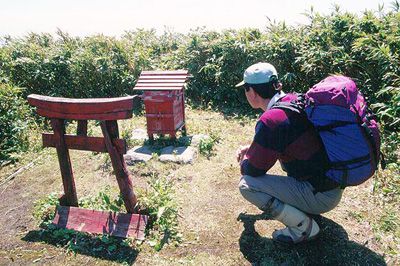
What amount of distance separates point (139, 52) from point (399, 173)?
7.01 m

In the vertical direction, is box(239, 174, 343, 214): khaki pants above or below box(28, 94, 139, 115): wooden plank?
below

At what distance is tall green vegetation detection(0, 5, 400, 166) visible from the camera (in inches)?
282

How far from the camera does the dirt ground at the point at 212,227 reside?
3764 millimetres

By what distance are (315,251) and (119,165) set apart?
2366mm

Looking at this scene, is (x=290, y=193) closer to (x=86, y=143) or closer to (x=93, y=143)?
(x=93, y=143)

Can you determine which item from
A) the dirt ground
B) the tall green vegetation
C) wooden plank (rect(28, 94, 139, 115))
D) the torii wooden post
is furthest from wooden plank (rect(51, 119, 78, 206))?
the tall green vegetation

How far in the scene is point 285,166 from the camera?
3.76m

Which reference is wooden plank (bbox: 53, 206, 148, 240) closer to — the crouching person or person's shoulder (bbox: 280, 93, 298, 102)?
the crouching person

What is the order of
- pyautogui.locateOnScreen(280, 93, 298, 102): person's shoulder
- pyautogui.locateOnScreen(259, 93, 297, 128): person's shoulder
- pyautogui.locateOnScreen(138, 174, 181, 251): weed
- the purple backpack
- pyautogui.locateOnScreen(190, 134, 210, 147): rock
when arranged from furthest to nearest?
pyautogui.locateOnScreen(190, 134, 210, 147): rock < pyautogui.locateOnScreen(138, 174, 181, 251): weed < pyautogui.locateOnScreen(280, 93, 298, 102): person's shoulder < pyautogui.locateOnScreen(259, 93, 297, 128): person's shoulder < the purple backpack

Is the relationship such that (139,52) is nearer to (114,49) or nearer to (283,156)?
(114,49)

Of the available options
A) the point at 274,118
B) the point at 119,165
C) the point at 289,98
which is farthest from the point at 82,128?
the point at 289,98

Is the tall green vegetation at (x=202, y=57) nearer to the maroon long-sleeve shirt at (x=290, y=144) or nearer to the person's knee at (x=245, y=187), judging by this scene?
the maroon long-sleeve shirt at (x=290, y=144)

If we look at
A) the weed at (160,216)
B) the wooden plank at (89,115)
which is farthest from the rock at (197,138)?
the wooden plank at (89,115)

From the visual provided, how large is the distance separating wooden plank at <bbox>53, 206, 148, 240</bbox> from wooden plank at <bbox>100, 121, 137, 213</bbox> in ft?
0.51
